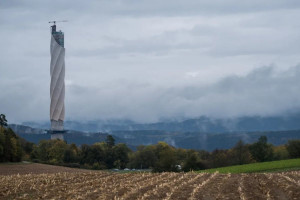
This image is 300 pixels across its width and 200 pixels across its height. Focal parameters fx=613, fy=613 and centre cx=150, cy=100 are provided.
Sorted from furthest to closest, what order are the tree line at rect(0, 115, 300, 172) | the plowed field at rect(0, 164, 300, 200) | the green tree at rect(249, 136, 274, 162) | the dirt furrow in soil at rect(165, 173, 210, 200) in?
the green tree at rect(249, 136, 274, 162)
the tree line at rect(0, 115, 300, 172)
the plowed field at rect(0, 164, 300, 200)
the dirt furrow in soil at rect(165, 173, 210, 200)

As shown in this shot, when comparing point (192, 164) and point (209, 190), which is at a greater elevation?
point (192, 164)

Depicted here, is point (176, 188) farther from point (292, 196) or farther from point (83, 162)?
point (83, 162)

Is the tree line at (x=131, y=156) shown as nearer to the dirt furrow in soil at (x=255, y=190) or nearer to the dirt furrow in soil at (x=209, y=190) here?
the dirt furrow in soil at (x=209, y=190)

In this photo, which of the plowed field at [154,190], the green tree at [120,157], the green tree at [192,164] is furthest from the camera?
the green tree at [120,157]

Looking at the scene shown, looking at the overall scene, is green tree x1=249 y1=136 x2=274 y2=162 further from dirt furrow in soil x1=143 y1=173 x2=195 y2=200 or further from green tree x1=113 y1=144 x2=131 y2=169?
dirt furrow in soil x1=143 y1=173 x2=195 y2=200

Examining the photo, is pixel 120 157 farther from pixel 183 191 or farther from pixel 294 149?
pixel 183 191

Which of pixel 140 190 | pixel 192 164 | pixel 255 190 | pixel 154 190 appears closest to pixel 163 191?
pixel 154 190

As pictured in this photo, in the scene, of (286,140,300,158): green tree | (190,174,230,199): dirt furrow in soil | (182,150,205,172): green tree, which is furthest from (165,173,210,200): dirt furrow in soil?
(286,140,300,158): green tree

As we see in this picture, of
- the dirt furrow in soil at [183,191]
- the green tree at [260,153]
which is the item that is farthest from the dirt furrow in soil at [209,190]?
the green tree at [260,153]

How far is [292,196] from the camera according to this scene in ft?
117

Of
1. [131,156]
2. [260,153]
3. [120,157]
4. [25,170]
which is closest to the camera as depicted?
[25,170]

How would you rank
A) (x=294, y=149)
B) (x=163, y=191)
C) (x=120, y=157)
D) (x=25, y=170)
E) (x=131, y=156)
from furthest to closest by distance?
1. (x=131, y=156)
2. (x=120, y=157)
3. (x=294, y=149)
4. (x=25, y=170)
5. (x=163, y=191)

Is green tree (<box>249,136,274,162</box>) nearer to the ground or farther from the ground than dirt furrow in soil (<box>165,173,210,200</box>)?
farther from the ground

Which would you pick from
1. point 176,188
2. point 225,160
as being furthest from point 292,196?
point 225,160
